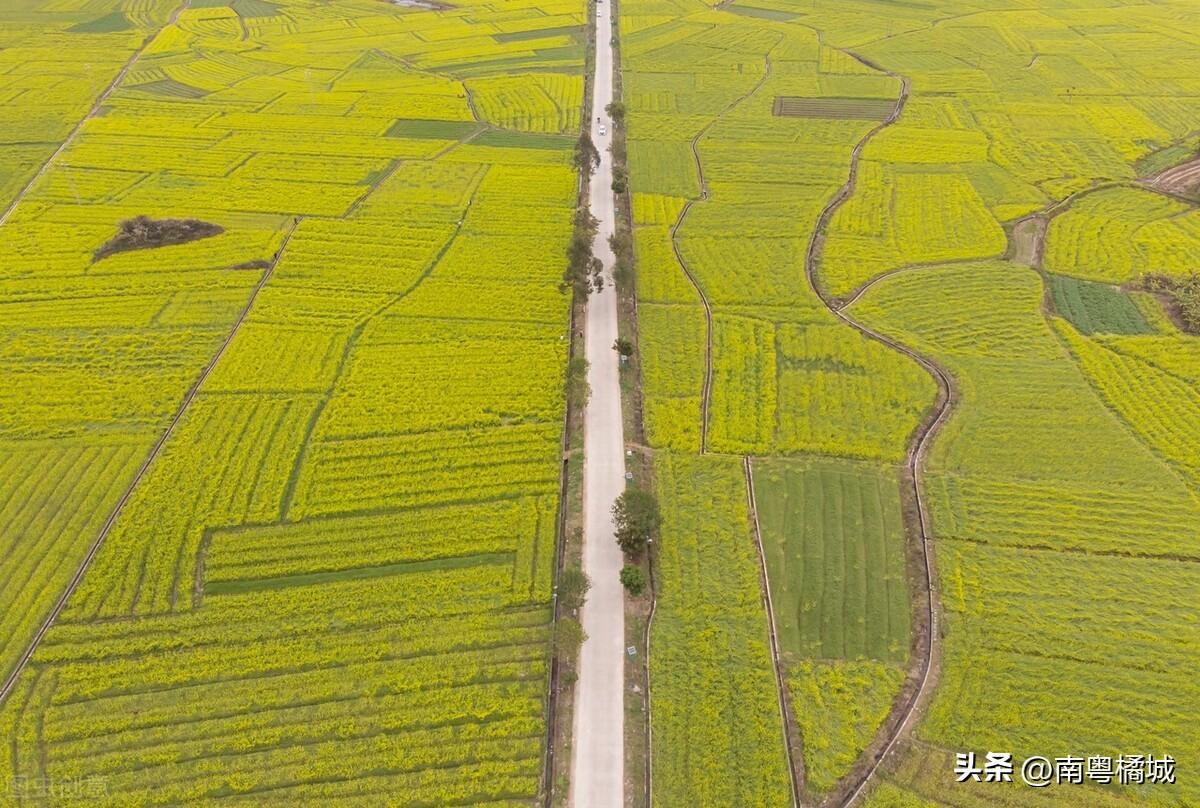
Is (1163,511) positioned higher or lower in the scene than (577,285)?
lower

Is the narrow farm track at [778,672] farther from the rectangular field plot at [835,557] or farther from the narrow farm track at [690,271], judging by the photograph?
the narrow farm track at [690,271]

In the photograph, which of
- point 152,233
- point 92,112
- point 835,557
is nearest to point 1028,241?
point 835,557

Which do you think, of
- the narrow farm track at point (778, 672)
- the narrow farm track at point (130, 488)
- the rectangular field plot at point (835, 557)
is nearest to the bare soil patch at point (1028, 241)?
the rectangular field plot at point (835, 557)

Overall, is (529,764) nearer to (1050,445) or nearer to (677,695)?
(677,695)

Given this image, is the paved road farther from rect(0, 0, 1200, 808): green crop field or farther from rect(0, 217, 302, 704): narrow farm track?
rect(0, 217, 302, 704): narrow farm track

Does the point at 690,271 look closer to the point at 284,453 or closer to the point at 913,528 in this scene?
the point at 913,528

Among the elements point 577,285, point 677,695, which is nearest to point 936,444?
point 677,695

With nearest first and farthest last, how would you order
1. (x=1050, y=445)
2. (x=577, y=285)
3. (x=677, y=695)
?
(x=677, y=695), (x=1050, y=445), (x=577, y=285)
